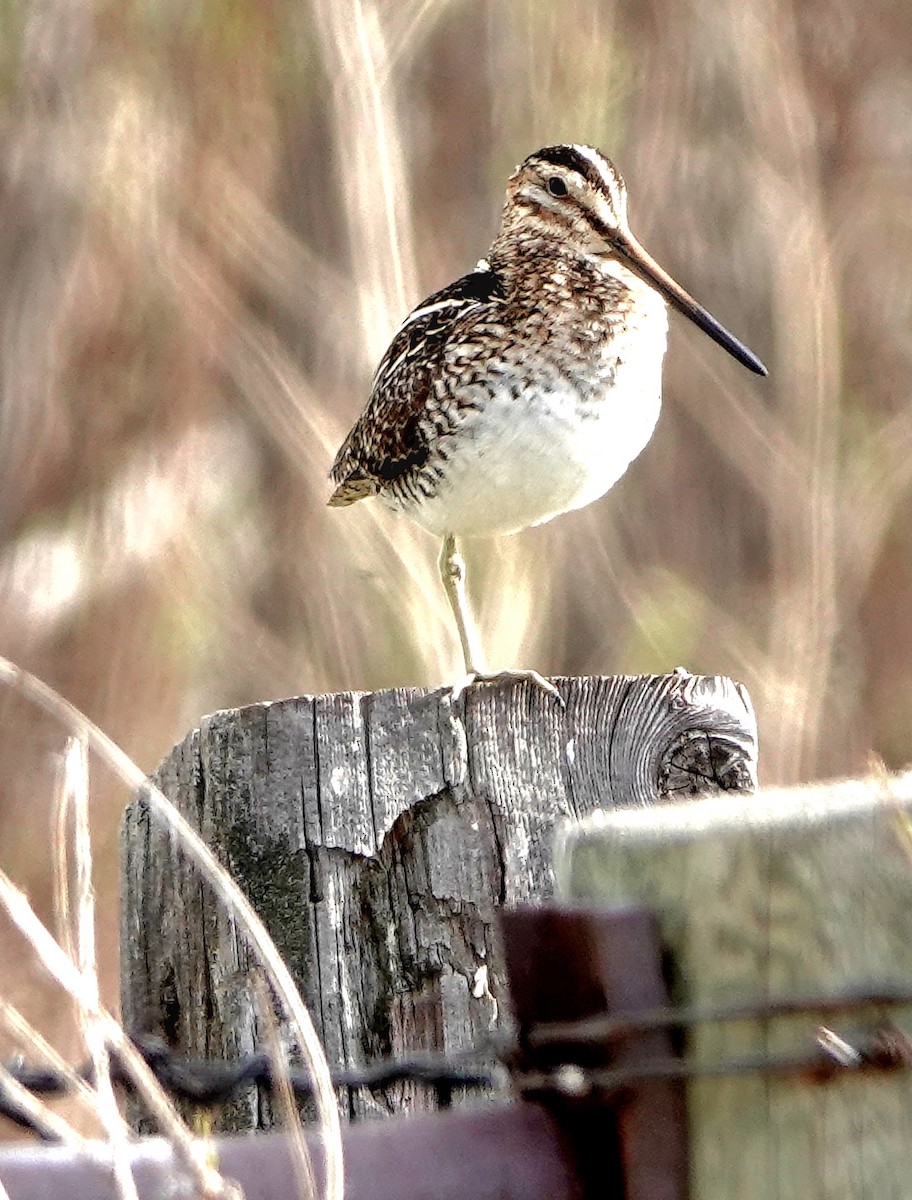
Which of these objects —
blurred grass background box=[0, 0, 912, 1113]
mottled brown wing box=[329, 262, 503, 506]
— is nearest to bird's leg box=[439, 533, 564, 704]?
mottled brown wing box=[329, 262, 503, 506]

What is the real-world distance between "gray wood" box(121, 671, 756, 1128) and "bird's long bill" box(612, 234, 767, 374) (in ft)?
6.22

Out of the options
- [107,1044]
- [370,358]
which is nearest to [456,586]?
[370,358]

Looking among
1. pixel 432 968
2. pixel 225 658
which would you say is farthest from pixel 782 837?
pixel 225 658

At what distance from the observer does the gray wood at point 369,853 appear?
2.32m

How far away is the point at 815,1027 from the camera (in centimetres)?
128

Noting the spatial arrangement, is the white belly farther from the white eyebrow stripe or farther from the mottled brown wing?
the white eyebrow stripe

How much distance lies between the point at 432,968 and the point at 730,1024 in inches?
40.9

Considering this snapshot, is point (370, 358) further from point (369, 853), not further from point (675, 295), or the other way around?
point (369, 853)

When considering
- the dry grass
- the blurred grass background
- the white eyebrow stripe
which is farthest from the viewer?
the blurred grass background

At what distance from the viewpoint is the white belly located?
4191 millimetres

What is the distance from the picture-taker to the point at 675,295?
4.44 m

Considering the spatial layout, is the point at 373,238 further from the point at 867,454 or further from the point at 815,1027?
the point at 815,1027

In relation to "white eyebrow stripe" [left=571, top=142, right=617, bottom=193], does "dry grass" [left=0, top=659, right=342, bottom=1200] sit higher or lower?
lower

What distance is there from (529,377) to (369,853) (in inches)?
80.2
